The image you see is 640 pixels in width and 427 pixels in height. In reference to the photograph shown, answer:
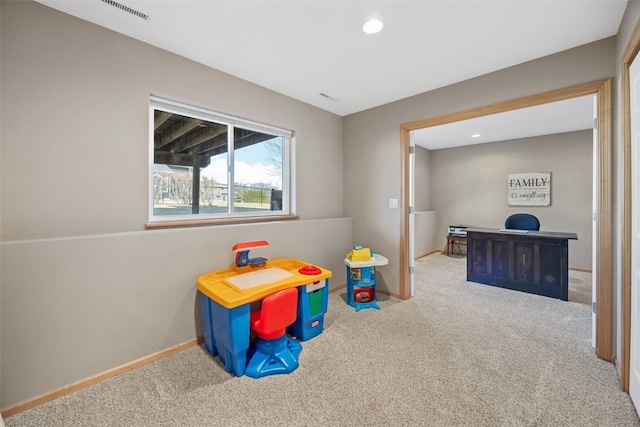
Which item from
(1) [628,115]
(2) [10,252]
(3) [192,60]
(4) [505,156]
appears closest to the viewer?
(2) [10,252]

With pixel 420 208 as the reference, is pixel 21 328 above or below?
below

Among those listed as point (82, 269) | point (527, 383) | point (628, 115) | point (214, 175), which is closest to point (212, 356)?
point (82, 269)

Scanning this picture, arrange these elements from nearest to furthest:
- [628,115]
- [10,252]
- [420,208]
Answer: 1. [10,252]
2. [628,115]
3. [420,208]

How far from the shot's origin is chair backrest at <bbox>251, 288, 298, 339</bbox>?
1909 mm

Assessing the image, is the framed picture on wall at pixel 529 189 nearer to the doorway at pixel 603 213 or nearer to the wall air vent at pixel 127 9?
the doorway at pixel 603 213

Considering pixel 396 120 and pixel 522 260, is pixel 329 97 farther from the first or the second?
pixel 522 260

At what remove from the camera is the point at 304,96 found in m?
3.20

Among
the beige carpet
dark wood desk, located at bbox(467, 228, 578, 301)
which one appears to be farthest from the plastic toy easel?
dark wood desk, located at bbox(467, 228, 578, 301)

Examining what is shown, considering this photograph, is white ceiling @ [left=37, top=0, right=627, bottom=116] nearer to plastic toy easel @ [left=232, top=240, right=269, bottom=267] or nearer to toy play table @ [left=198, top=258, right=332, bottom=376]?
plastic toy easel @ [left=232, top=240, right=269, bottom=267]

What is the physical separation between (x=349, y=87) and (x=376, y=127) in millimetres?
781

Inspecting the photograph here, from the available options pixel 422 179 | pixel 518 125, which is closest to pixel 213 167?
pixel 518 125

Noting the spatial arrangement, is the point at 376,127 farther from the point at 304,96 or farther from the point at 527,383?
the point at 527,383

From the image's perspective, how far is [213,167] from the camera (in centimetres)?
265

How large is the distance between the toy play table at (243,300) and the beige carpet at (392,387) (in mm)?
138
